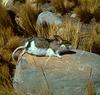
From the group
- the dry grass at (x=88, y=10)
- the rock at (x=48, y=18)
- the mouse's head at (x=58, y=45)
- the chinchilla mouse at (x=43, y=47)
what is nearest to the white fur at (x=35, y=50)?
the chinchilla mouse at (x=43, y=47)

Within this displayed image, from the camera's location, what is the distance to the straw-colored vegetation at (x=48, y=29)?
7.64m

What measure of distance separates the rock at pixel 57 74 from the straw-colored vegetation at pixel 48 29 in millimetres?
280

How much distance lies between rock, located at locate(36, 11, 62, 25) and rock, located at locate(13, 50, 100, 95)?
6.81ft

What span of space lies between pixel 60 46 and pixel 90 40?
1.04 m

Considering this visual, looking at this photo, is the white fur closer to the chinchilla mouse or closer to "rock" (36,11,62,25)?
the chinchilla mouse

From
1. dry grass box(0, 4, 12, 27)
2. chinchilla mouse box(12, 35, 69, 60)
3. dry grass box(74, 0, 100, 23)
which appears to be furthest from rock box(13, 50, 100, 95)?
dry grass box(0, 4, 12, 27)

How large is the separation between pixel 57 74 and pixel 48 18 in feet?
8.76

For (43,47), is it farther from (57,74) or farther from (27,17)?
(27,17)

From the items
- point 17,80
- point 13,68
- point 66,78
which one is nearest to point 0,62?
point 13,68

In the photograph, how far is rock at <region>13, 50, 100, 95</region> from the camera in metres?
6.15

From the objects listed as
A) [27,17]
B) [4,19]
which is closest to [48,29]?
[27,17]

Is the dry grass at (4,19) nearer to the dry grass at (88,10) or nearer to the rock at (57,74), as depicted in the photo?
the dry grass at (88,10)

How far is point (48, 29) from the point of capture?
828 centimetres

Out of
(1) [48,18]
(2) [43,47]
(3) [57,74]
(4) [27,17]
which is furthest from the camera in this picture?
(4) [27,17]
